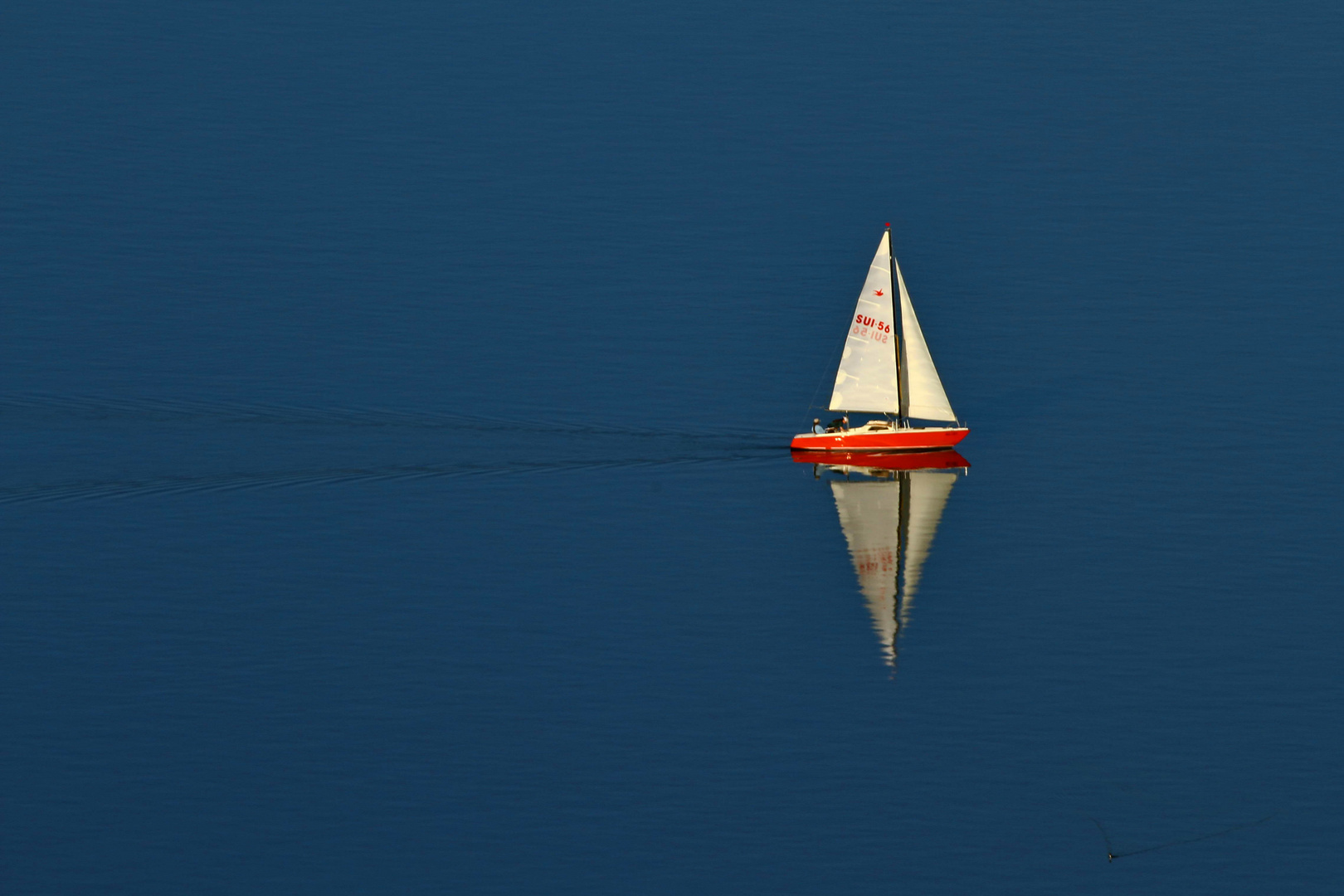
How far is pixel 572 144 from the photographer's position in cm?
19900

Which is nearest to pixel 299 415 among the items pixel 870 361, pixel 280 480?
pixel 280 480

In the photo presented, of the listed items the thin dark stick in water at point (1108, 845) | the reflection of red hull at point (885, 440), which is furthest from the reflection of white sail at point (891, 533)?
the thin dark stick in water at point (1108, 845)

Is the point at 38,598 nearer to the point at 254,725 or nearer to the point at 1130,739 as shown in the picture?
the point at 254,725

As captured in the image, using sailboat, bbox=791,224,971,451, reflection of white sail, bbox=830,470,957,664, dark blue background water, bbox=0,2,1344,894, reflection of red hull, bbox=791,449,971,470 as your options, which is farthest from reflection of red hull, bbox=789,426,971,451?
dark blue background water, bbox=0,2,1344,894

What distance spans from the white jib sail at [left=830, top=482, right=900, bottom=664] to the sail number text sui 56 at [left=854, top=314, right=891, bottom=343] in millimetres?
10451

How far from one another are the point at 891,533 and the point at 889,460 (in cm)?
1505

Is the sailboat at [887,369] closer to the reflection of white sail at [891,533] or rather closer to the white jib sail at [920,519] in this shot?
the white jib sail at [920,519]

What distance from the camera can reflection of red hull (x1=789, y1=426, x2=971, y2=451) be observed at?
13562 centimetres

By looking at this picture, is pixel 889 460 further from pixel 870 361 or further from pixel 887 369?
pixel 870 361

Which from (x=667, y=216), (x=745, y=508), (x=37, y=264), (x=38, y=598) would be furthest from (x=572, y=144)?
(x=38, y=598)

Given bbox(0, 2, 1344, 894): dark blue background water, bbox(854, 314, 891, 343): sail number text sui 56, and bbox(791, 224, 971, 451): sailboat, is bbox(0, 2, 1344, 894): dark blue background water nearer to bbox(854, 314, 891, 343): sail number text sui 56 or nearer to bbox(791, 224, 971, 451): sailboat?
bbox(791, 224, 971, 451): sailboat

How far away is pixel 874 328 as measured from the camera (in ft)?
463

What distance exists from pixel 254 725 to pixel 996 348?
241 feet

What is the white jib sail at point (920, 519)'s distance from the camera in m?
116
